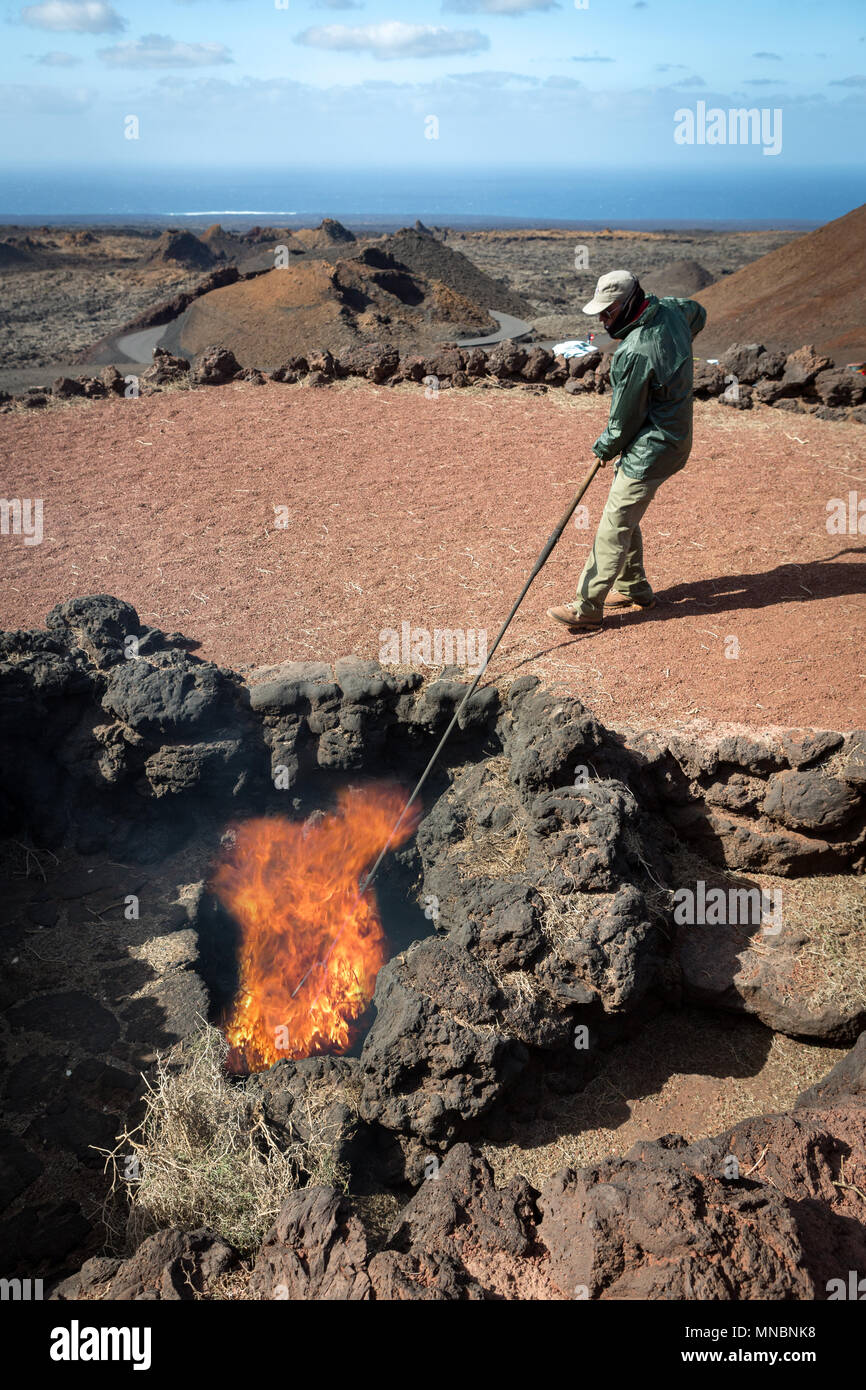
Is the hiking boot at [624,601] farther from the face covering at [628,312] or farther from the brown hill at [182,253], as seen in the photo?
the brown hill at [182,253]

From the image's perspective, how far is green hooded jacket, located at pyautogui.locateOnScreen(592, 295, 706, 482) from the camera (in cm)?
617

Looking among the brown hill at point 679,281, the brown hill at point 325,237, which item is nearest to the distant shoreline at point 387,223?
the brown hill at point 325,237

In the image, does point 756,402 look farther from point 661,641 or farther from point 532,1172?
point 532,1172

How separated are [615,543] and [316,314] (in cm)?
1338

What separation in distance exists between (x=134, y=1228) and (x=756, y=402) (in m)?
10.8

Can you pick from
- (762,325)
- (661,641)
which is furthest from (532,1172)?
(762,325)

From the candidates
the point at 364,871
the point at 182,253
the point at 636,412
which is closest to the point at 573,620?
the point at 636,412

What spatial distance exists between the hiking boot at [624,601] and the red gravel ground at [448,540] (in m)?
0.15

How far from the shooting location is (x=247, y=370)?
42.0 ft

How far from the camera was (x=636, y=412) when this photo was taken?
6.29 m

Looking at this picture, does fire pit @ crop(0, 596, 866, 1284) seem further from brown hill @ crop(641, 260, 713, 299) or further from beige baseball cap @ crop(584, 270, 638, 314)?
brown hill @ crop(641, 260, 713, 299)
